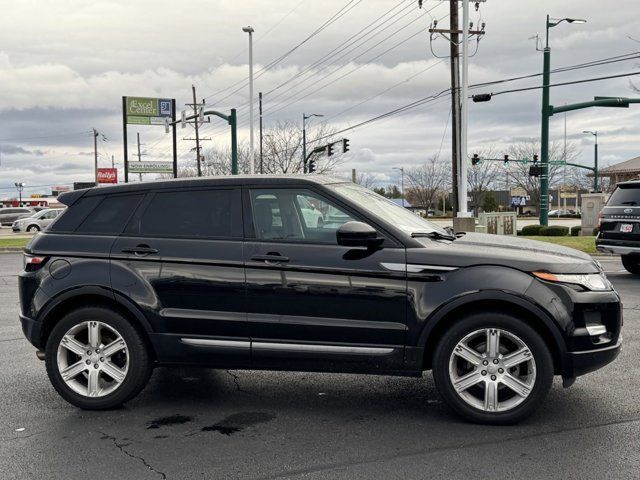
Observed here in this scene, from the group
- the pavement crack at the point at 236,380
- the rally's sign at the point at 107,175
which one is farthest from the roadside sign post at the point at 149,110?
the pavement crack at the point at 236,380

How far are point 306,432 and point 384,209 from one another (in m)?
1.78

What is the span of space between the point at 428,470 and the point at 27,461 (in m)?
2.40

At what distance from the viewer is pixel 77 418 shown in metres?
4.75

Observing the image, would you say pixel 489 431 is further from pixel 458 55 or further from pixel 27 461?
pixel 458 55

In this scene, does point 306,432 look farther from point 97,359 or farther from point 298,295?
point 97,359

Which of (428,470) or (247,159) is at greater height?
(247,159)

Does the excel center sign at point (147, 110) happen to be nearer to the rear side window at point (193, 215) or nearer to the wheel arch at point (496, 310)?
the rear side window at point (193, 215)

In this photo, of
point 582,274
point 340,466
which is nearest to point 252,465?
point 340,466

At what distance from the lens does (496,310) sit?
4453 millimetres

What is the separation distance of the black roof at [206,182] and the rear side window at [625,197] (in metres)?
8.77

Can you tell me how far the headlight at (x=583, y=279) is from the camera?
14.3 feet

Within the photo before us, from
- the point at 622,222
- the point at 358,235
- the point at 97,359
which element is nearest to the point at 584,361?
the point at 358,235

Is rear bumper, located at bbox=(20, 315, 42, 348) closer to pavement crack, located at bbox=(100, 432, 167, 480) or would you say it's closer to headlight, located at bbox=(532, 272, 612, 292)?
pavement crack, located at bbox=(100, 432, 167, 480)

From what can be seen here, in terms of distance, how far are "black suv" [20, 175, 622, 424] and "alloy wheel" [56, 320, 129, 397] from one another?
1cm
